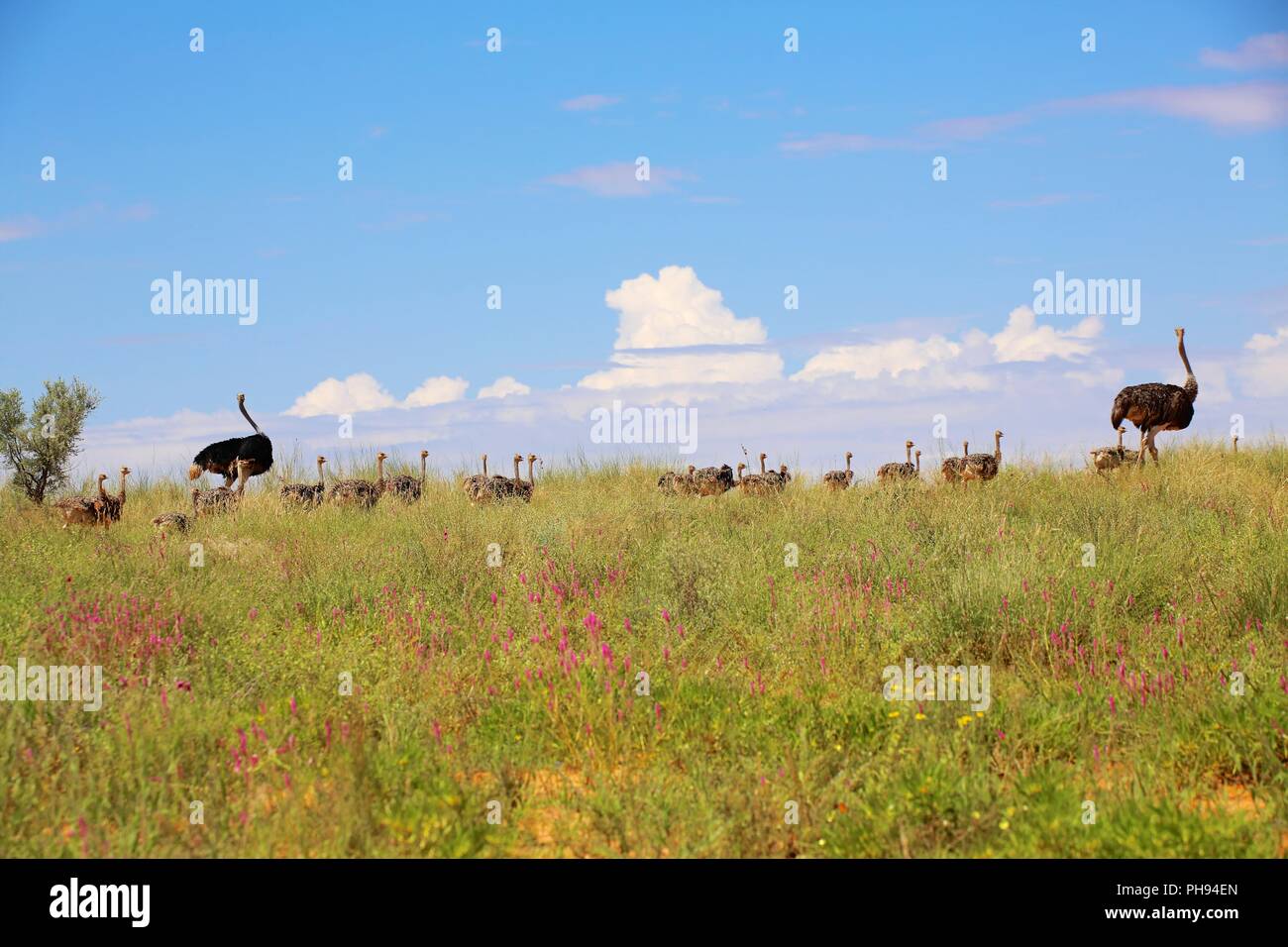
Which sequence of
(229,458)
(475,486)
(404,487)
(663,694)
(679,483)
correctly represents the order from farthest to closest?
1. (229,458)
2. (404,487)
3. (679,483)
4. (475,486)
5. (663,694)

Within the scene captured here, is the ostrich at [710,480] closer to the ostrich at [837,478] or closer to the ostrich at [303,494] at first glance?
the ostrich at [837,478]

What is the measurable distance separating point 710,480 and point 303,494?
7.40 meters

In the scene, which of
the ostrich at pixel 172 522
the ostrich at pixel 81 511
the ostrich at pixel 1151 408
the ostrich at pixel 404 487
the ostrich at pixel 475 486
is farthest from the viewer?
the ostrich at pixel 1151 408

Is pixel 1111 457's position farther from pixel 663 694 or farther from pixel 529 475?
pixel 663 694

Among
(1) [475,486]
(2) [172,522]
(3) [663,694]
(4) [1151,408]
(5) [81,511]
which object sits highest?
(4) [1151,408]

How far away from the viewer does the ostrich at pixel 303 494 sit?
17438 mm

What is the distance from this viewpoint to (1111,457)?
18.7 metres

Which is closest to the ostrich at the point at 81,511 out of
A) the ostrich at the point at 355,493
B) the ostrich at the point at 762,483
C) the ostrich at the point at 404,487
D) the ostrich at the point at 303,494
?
the ostrich at the point at 303,494

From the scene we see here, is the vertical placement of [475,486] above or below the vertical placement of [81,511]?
above

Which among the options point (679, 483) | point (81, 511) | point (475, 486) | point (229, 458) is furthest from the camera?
point (229, 458)

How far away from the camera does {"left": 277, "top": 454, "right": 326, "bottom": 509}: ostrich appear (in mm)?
17438

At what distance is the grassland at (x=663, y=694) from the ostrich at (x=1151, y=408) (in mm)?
8650

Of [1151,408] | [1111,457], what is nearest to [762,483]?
[1111,457]
